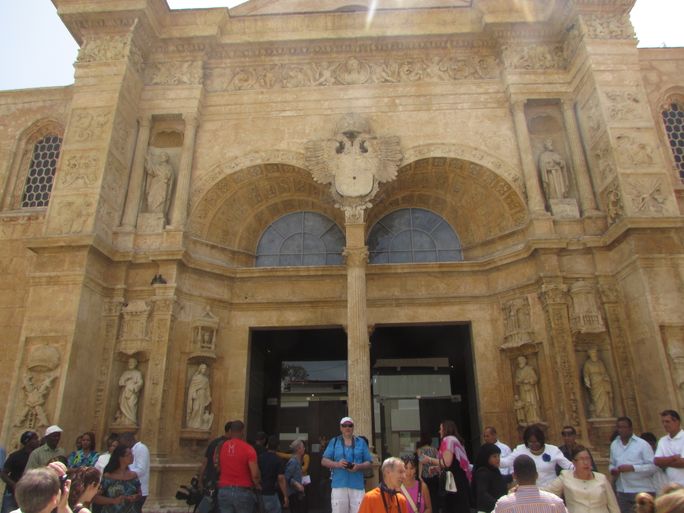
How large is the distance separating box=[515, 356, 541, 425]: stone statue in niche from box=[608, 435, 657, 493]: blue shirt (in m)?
4.14

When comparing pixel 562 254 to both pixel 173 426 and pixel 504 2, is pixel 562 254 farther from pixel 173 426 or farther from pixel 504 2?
pixel 173 426

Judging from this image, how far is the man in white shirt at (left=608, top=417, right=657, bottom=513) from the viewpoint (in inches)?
250

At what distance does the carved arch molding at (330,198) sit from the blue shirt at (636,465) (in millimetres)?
6771

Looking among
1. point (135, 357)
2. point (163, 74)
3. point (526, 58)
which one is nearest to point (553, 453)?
point (135, 357)

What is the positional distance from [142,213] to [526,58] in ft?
35.0

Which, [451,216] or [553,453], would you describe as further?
[451,216]

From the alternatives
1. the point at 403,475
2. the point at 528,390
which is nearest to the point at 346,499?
the point at 403,475

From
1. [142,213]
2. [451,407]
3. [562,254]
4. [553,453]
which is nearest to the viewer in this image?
[553,453]

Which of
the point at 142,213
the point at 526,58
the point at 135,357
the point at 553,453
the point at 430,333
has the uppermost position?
the point at 526,58

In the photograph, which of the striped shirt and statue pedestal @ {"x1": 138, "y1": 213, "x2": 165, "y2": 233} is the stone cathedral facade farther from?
the striped shirt

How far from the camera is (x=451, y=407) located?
1468 cm

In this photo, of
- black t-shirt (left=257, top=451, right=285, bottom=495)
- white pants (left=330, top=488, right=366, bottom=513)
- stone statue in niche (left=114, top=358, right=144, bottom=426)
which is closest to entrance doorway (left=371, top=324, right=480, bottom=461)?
stone statue in niche (left=114, top=358, right=144, bottom=426)

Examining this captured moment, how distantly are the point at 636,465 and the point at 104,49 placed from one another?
14.3m

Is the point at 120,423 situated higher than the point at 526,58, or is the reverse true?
the point at 526,58
